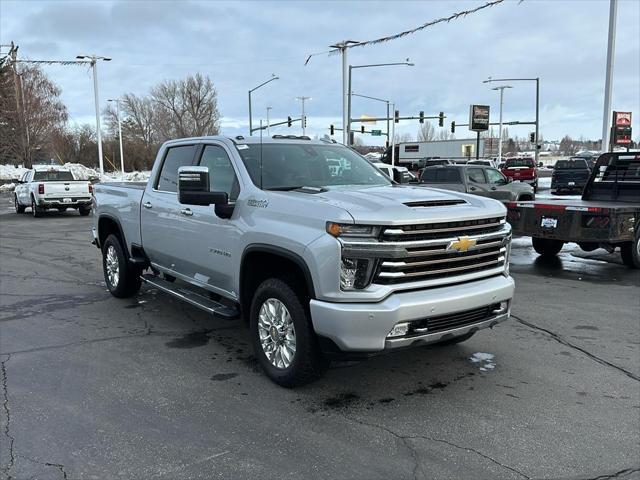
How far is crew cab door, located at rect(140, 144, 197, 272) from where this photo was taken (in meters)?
5.76

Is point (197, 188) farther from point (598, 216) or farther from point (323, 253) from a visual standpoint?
point (598, 216)

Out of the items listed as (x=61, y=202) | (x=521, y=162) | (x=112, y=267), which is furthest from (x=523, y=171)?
(x=112, y=267)

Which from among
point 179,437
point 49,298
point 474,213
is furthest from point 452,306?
point 49,298

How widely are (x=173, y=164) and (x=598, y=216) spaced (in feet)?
22.1

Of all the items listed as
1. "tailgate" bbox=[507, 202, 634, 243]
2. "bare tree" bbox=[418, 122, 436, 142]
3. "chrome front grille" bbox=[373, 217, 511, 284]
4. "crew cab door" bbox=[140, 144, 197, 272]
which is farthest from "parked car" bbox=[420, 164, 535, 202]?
"bare tree" bbox=[418, 122, 436, 142]

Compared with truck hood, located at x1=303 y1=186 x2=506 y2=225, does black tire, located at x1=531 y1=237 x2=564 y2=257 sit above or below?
below

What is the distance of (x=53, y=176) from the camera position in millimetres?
20781

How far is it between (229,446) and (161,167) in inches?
151

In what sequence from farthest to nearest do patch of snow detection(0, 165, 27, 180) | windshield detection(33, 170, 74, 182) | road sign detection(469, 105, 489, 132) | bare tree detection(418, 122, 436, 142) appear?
bare tree detection(418, 122, 436, 142) < road sign detection(469, 105, 489, 132) < patch of snow detection(0, 165, 27, 180) < windshield detection(33, 170, 74, 182)

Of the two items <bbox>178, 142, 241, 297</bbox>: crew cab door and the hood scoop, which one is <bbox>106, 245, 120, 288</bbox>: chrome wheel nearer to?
<bbox>178, 142, 241, 297</bbox>: crew cab door

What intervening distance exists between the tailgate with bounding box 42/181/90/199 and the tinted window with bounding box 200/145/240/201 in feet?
52.8

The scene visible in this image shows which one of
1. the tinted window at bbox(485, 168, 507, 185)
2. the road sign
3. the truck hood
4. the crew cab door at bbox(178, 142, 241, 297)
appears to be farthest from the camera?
the road sign

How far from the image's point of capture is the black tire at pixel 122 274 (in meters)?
7.12

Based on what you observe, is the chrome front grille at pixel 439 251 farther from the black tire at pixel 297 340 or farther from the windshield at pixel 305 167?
the windshield at pixel 305 167
